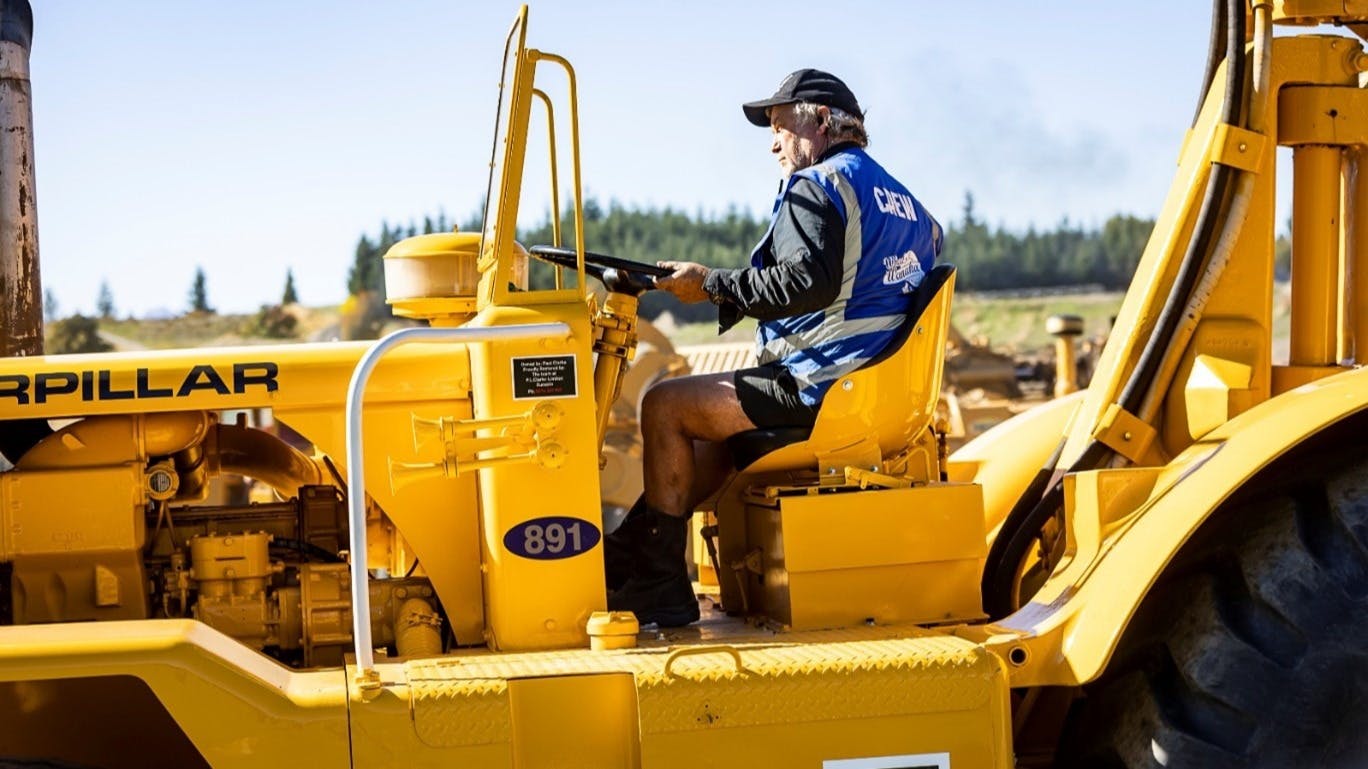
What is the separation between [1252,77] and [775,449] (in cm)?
185

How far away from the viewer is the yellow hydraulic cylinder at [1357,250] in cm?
542

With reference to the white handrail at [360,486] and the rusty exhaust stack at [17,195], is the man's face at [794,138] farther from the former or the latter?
the rusty exhaust stack at [17,195]

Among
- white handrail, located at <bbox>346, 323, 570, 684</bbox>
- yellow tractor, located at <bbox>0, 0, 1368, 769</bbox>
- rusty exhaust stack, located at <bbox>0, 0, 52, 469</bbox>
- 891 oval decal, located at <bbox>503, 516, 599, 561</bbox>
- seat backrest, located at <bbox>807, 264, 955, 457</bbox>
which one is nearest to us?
white handrail, located at <bbox>346, 323, 570, 684</bbox>

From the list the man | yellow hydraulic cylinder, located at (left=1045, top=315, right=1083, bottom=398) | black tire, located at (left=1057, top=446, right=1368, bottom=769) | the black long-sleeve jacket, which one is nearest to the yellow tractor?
black tire, located at (left=1057, top=446, right=1368, bottom=769)

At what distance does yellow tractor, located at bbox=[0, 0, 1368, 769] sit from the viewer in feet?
14.7

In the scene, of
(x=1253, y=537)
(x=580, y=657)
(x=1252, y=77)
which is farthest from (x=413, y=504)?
(x=1252, y=77)

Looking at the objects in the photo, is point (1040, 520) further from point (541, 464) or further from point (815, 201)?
point (541, 464)

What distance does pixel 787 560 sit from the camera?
5.12m

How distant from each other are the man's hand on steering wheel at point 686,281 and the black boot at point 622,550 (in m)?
0.67

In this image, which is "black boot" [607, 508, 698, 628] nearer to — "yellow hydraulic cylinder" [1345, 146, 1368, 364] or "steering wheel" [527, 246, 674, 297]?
"steering wheel" [527, 246, 674, 297]

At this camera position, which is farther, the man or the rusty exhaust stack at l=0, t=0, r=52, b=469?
the rusty exhaust stack at l=0, t=0, r=52, b=469

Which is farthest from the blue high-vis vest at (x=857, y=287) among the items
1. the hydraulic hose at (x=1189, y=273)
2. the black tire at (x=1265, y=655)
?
the black tire at (x=1265, y=655)

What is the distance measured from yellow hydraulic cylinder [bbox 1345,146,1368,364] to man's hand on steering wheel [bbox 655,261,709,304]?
2060mm

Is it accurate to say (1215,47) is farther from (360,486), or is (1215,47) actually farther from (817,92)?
(360,486)
